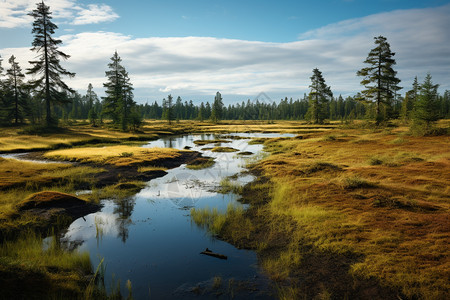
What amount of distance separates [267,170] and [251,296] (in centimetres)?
1582

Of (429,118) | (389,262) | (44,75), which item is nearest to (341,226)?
(389,262)

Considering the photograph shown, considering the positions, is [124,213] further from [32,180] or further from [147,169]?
[147,169]

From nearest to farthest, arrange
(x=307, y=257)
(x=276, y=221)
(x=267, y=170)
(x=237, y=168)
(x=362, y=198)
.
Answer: (x=307, y=257) → (x=276, y=221) → (x=362, y=198) → (x=267, y=170) → (x=237, y=168)

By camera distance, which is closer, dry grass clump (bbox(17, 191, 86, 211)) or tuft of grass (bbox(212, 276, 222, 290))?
tuft of grass (bbox(212, 276, 222, 290))

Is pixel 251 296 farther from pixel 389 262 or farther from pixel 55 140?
pixel 55 140

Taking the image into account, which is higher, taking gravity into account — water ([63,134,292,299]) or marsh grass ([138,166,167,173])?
marsh grass ([138,166,167,173])

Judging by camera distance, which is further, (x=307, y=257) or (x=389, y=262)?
(x=307, y=257)

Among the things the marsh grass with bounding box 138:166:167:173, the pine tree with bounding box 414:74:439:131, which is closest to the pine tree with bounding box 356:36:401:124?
the pine tree with bounding box 414:74:439:131

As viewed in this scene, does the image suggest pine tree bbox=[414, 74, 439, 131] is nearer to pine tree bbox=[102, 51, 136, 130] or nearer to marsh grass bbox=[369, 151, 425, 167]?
marsh grass bbox=[369, 151, 425, 167]

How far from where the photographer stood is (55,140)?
37.3 meters

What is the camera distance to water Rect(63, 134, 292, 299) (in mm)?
7453

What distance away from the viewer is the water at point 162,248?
7.45 meters

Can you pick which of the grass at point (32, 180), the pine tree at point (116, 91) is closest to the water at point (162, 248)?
the grass at point (32, 180)

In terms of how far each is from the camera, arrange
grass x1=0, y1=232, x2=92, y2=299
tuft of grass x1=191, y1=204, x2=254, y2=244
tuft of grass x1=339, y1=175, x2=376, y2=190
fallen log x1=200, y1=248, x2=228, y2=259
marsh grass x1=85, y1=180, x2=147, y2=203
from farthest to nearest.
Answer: marsh grass x1=85, y1=180, x2=147, y2=203 → tuft of grass x1=339, y1=175, x2=376, y2=190 → tuft of grass x1=191, y1=204, x2=254, y2=244 → fallen log x1=200, y1=248, x2=228, y2=259 → grass x1=0, y1=232, x2=92, y2=299
